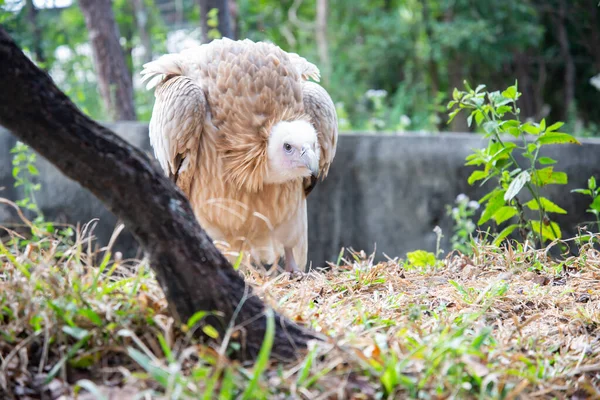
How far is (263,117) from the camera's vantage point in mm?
4430

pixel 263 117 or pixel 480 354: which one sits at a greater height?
pixel 263 117

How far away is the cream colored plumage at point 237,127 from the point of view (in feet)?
14.4

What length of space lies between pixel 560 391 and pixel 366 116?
11.1m

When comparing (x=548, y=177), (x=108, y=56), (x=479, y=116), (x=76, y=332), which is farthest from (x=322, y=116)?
(x=108, y=56)

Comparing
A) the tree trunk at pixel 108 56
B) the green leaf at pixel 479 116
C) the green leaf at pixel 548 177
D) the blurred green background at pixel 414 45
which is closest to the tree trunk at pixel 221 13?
the tree trunk at pixel 108 56

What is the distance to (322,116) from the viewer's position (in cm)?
479

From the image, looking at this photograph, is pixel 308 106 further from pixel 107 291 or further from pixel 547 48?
Result: pixel 547 48

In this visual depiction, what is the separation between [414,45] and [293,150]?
9768mm

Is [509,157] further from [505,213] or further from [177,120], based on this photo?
[177,120]

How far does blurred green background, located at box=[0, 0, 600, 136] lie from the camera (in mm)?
12016

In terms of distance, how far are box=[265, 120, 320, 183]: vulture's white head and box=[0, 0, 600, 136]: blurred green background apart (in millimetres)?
7156

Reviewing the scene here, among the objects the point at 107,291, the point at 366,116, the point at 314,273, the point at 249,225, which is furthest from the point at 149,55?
the point at 107,291

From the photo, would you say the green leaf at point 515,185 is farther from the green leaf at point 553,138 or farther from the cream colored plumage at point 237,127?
the cream colored plumage at point 237,127

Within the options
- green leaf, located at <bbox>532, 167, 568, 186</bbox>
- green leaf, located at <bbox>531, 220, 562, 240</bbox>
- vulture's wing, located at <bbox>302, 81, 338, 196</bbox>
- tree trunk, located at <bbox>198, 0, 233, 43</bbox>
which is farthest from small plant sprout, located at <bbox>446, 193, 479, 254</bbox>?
tree trunk, located at <bbox>198, 0, 233, 43</bbox>
